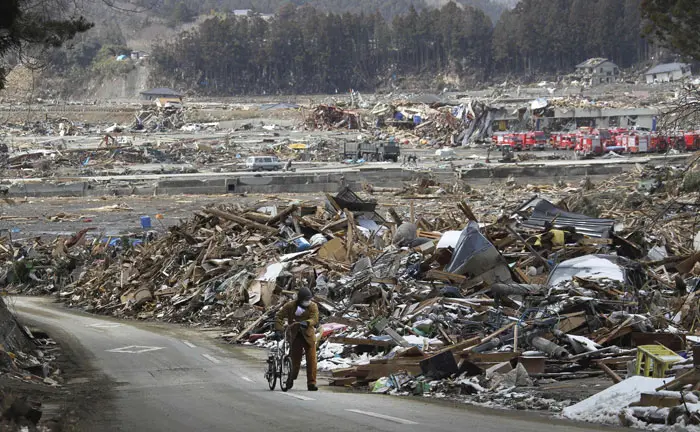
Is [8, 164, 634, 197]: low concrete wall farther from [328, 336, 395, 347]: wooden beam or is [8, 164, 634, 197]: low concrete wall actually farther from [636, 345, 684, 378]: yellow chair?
[636, 345, 684, 378]: yellow chair

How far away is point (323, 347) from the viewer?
2008 centimetres

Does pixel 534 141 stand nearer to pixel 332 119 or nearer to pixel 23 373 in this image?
pixel 332 119

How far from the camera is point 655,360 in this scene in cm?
1362

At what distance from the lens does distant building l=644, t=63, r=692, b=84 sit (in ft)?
510

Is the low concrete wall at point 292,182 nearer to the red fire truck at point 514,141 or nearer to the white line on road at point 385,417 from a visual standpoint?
the red fire truck at point 514,141

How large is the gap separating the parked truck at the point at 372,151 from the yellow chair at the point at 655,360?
2626 inches

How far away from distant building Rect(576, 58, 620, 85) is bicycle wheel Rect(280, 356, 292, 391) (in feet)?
528

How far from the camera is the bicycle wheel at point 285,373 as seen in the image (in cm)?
1512

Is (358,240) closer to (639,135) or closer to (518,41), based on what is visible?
(639,135)

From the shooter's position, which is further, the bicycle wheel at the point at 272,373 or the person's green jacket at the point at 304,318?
the bicycle wheel at the point at 272,373

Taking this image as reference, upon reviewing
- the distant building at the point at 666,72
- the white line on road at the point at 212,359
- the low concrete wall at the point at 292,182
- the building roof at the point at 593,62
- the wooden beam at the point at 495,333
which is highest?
the building roof at the point at 593,62

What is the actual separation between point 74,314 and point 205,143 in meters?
67.1

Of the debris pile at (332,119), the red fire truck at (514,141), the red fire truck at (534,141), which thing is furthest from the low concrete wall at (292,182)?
the debris pile at (332,119)

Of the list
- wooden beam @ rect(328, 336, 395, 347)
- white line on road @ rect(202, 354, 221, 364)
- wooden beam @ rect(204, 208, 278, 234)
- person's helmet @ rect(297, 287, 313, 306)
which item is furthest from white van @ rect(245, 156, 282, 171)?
person's helmet @ rect(297, 287, 313, 306)
